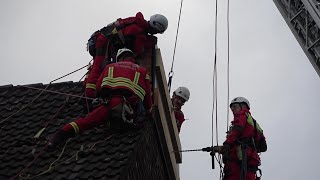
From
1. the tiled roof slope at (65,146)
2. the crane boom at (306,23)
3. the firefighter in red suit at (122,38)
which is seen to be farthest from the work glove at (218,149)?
the crane boom at (306,23)

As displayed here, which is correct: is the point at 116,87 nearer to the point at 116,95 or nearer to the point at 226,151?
the point at 116,95

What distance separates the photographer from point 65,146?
687cm

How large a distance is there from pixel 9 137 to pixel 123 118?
1452mm

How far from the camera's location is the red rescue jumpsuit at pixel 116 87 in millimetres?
7016

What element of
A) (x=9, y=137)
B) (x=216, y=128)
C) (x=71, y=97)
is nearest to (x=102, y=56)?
(x=71, y=97)

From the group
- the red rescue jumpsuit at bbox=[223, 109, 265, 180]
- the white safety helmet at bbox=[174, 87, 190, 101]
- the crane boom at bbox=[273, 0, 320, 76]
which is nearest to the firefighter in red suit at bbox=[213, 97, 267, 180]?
the red rescue jumpsuit at bbox=[223, 109, 265, 180]

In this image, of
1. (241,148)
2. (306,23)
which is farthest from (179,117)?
(306,23)

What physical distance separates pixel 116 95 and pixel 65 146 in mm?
847

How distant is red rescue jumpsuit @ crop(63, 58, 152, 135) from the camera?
702 centimetres

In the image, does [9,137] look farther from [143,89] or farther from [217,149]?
[217,149]

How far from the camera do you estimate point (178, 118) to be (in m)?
10.4

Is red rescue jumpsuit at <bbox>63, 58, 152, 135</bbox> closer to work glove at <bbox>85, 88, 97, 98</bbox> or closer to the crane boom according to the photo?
work glove at <bbox>85, 88, 97, 98</bbox>

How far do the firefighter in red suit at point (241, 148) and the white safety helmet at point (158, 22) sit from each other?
5.43 ft

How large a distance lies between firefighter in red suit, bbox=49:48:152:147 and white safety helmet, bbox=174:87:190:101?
313 cm
